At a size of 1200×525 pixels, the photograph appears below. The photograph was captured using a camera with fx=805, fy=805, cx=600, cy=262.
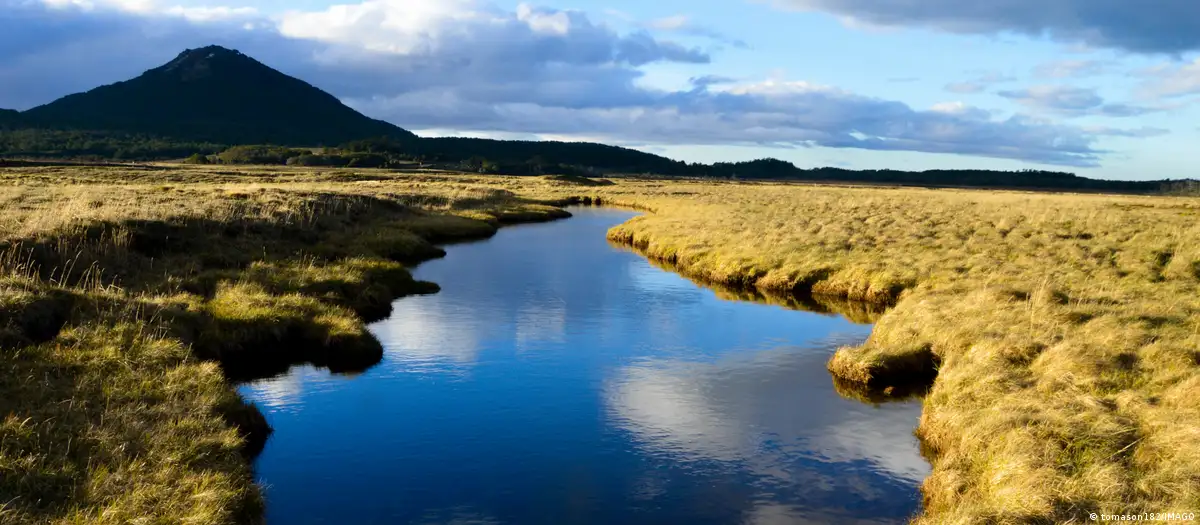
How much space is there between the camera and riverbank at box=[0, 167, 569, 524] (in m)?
10.3

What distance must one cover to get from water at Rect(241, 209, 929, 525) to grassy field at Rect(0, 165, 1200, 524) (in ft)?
3.26

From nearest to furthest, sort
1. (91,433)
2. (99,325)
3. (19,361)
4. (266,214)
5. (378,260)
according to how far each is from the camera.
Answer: (91,433)
(19,361)
(99,325)
(378,260)
(266,214)

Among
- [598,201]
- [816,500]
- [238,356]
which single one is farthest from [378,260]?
[598,201]

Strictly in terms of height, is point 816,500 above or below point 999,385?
below

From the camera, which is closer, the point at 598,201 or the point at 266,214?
the point at 266,214

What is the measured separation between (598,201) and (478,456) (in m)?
93.5

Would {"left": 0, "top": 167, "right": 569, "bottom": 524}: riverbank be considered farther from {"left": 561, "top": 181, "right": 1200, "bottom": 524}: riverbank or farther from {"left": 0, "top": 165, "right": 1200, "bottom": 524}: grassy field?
{"left": 561, "top": 181, "right": 1200, "bottom": 524}: riverbank

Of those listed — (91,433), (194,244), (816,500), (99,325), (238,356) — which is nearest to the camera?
(91,433)

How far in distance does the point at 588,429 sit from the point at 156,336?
9.31 meters

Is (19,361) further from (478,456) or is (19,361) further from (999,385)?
(999,385)

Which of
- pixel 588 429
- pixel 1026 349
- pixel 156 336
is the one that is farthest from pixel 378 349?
pixel 1026 349

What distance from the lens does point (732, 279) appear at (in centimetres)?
3469

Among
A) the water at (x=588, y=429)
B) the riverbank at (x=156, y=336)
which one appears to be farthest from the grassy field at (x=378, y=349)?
the water at (x=588, y=429)

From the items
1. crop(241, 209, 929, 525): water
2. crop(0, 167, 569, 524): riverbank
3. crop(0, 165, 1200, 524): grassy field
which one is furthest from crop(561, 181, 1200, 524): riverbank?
crop(0, 167, 569, 524): riverbank
